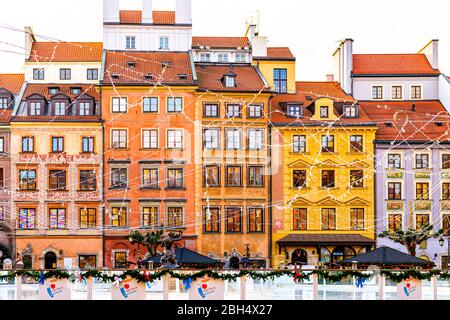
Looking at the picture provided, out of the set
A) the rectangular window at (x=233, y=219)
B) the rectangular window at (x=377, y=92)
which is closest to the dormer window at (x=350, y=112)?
the rectangular window at (x=377, y=92)

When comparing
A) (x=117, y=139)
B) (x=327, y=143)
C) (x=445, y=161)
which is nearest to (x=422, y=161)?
(x=445, y=161)

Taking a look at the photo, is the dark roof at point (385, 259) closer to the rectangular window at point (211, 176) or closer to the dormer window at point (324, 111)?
the rectangular window at point (211, 176)

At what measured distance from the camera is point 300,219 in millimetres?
56812

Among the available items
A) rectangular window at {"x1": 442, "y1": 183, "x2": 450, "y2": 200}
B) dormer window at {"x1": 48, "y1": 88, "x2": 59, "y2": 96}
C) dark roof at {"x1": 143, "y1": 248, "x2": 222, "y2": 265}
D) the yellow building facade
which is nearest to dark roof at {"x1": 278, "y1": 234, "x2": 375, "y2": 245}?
the yellow building facade

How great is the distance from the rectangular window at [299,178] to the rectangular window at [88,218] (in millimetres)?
11535

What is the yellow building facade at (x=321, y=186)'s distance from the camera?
56469 millimetres

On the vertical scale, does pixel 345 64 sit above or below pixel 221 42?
below

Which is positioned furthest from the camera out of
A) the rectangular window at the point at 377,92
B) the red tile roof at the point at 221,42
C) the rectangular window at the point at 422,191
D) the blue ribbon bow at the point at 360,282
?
the rectangular window at the point at 377,92

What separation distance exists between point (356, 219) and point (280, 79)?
10.0m

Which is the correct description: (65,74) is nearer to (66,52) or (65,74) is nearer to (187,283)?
(66,52)
